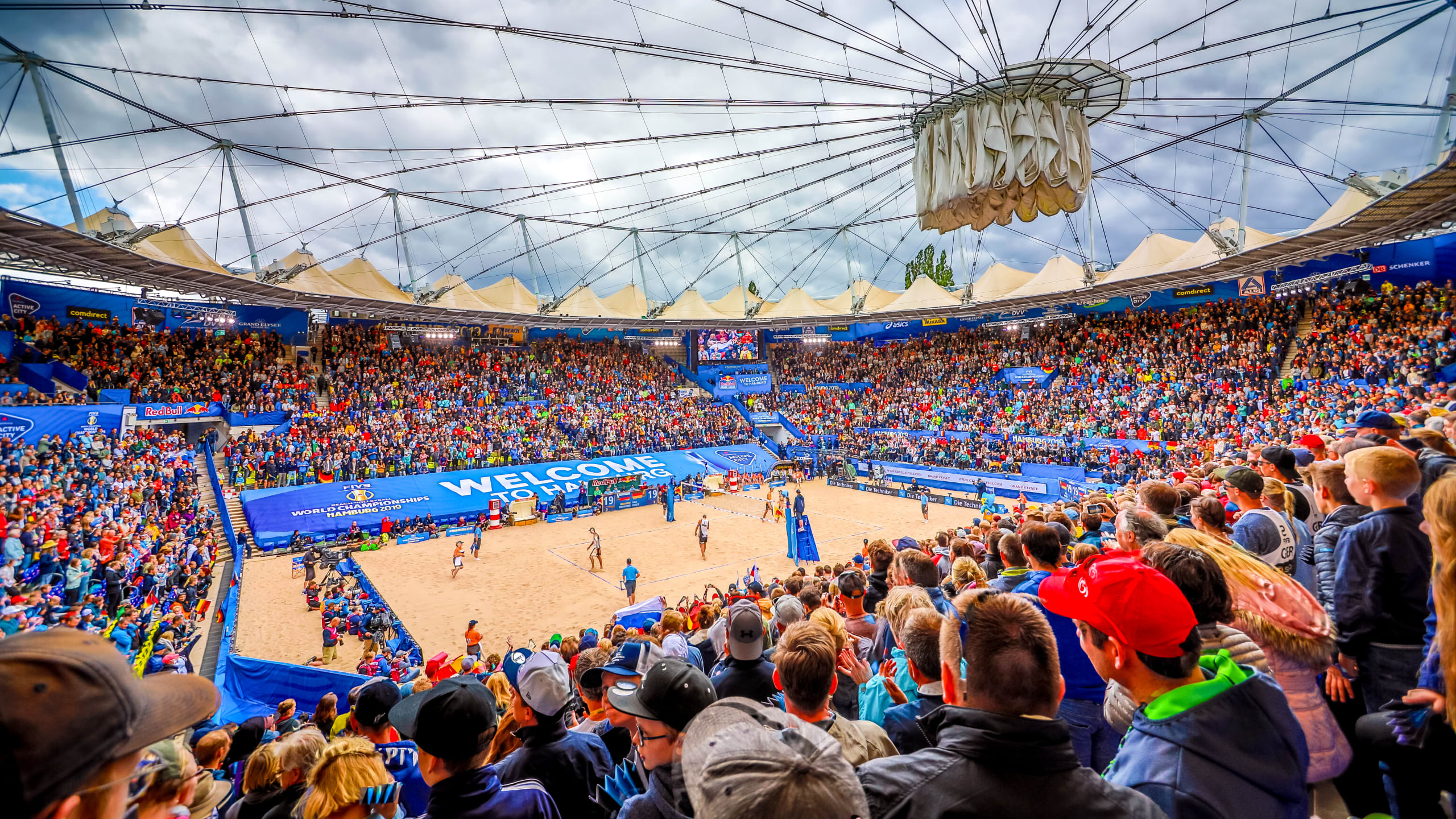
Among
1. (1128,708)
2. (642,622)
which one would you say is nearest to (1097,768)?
(1128,708)

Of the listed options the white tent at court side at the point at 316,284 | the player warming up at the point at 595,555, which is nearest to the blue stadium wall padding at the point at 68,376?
the white tent at court side at the point at 316,284

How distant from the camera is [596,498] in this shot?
2850cm

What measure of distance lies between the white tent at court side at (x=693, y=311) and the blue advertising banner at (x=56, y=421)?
26.6 m

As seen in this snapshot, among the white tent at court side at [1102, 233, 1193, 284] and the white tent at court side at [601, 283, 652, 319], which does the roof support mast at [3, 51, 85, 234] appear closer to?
the white tent at court side at [601, 283, 652, 319]

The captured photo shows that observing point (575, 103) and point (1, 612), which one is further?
point (575, 103)

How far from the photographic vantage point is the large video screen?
48.3 meters

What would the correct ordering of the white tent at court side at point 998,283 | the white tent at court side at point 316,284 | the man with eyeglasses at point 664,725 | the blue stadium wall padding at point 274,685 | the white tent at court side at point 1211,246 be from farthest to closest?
1. the white tent at court side at point 998,283
2. the white tent at court side at point 316,284
3. the white tent at court side at point 1211,246
4. the blue stadium wall padding at point 274,685
5. the man with eyeglasses at point 664,725

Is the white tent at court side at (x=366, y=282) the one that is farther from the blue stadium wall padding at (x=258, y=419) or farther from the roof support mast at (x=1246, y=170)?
the roof support mast at (x=1246, y=170)

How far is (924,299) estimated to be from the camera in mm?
37688

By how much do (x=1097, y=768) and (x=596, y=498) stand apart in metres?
26.4

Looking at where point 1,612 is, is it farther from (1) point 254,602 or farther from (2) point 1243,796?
(2) point 1243,796

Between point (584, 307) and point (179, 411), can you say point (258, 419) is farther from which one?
point (584, 307)

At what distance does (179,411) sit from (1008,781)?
1306 inches

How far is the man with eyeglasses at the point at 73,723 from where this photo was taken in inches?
40.8
